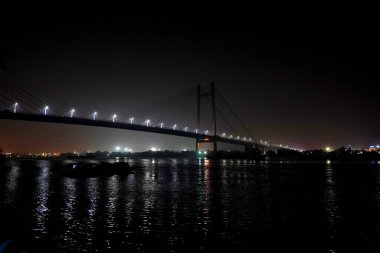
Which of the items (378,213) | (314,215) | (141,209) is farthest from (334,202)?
(141,209)

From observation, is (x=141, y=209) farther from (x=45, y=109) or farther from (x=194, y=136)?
(x=194, y=136)

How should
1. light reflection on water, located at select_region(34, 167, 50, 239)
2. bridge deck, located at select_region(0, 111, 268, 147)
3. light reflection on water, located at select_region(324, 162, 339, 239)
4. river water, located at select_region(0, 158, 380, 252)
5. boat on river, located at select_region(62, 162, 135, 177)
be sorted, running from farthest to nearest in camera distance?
bridge deck, located at select_region(0, 111, 268, 147) < boat on river, located at select_region(62, 162, 135, 177) < light reflection on water, located at select_region(324, 162, 339, 239) < light reflection on water, located at select_region(34, 167, 50, 239) < river water, located at select_region(0, 158, 380, 252)

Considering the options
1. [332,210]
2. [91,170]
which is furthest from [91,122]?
[332,210]

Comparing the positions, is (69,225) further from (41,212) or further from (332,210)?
(332,210)

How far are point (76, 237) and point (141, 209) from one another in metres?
5.35

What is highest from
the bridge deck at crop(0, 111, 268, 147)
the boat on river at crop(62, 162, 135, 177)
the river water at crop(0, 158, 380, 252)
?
the bridge deck at crop(0, 111, 268, 147)

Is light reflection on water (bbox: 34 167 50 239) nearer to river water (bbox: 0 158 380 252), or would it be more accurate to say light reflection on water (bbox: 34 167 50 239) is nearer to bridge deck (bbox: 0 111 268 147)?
river water (bbox: 0 158 380 252)

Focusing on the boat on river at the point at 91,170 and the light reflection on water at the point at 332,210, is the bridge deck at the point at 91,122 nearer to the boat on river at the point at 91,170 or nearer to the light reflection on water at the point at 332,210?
the boat on river at the point at 91,170

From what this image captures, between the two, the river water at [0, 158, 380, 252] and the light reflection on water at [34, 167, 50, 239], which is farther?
the light reflection on water at [34, 167, 50, 239]

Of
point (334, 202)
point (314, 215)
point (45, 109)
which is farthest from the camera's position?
point (45, 109)

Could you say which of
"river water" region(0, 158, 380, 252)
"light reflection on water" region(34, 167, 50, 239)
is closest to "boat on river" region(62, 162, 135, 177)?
"light reflection on water" region(34, 167, 50, 239)

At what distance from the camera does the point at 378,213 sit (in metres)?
15.3

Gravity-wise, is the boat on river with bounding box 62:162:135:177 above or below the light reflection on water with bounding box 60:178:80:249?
above

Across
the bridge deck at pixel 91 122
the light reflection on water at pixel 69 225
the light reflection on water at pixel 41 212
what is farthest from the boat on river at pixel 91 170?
the bridge deck at pixel 91 122
